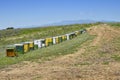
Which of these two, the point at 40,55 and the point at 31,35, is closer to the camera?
the point at 40,55

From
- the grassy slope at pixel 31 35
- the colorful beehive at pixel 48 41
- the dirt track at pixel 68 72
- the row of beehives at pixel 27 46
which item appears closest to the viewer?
the dirt track at pixel 68 72

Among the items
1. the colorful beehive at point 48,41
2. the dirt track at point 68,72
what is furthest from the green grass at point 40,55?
the colorful beehive at point 48,41

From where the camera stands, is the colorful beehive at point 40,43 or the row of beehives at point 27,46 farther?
the colorful beehive at point 40,43

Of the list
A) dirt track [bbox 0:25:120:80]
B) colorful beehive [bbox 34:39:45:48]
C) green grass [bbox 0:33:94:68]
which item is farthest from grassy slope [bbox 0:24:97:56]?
dirt track [bbox 0:25:120:80]

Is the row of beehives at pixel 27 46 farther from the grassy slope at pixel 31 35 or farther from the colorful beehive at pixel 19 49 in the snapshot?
the grassy slope at pixel 31 35

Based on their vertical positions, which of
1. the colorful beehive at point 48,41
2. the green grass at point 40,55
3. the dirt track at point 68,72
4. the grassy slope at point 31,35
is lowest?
the grassy slope at point 31,35

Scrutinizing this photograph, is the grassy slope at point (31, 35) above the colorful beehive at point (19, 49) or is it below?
below

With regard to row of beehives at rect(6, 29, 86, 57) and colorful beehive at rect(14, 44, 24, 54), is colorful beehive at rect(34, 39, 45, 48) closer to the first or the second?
row of beehives at rect(6, 29, 86, 57)

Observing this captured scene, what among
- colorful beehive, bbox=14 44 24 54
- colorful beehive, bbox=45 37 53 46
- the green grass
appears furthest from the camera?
colorful beehive, bbox=45 37 53 46

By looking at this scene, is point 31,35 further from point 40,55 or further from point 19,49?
point 40,55

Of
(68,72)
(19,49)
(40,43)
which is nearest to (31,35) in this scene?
(40,43)

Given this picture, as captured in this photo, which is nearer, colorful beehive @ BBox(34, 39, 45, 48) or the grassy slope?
colorful beehive @ BBox(34, 39, 45, 48)

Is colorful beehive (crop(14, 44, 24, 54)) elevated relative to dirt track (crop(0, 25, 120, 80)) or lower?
lower

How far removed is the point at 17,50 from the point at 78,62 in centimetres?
1797
